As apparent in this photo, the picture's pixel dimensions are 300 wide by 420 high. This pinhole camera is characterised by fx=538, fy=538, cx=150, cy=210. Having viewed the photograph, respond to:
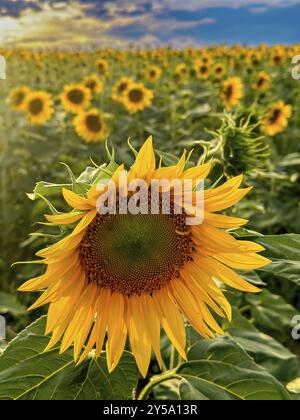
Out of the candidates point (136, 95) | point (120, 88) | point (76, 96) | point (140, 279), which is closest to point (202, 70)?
point (120, 88)

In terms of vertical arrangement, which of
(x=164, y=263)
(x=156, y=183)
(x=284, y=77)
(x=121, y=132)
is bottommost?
(x=164, y=263)

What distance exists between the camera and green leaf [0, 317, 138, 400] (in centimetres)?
92

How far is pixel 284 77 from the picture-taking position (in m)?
7.21

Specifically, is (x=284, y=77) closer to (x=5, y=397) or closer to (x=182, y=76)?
(x=182, y=76)

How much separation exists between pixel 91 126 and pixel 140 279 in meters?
3.25

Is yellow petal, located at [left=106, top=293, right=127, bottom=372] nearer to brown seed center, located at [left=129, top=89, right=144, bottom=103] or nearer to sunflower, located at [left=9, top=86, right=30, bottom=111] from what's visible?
sunflower, located at [left=9, top=86, right=30, bottom=111]

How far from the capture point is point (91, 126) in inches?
160

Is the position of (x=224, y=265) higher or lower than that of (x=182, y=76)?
lower

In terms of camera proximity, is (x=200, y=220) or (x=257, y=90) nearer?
(x=200, y=220)

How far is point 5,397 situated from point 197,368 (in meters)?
0.36

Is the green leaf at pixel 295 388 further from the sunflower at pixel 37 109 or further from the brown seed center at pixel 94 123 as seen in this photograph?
the sunflower at pixel 37 109

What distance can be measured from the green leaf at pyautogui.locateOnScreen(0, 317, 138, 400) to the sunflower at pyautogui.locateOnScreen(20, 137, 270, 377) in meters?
0.06

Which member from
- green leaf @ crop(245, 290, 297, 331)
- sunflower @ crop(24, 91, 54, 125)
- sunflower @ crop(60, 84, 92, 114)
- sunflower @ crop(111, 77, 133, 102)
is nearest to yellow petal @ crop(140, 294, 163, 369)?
green leaf @ crop(245, 290, 297, 331)

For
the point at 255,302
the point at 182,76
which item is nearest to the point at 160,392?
the point at 255,302
